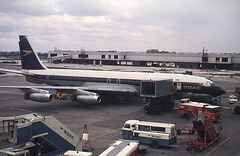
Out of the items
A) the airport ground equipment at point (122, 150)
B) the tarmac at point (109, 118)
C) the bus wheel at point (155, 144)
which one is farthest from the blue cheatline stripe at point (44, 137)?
the bus wheel at point (155, 144)

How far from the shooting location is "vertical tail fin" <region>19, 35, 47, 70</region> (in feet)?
158

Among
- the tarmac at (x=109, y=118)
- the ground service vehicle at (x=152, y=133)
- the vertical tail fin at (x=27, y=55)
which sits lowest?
the tarmac at (x=109, y=118)

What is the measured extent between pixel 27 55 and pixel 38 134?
38.6 m

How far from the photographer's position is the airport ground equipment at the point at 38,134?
43.5 ft

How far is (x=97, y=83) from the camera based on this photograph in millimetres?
44594

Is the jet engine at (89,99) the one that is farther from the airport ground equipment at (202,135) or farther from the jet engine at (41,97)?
the airport ground equipment at (202,135)

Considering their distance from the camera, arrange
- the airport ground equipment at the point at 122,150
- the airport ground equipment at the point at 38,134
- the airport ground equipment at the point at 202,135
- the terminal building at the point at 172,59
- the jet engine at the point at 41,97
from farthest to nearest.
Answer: the terminal building at the point at 172,59 → the jet engine at the point at 41,97 → the airport ground equipment at the point at 202,135 → the airport ground equipment at the point at 122,150 → the airport ground equipment at the point at 38,134

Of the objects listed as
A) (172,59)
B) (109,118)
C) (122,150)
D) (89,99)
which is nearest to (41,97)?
(89,99)

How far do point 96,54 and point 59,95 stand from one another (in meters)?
124

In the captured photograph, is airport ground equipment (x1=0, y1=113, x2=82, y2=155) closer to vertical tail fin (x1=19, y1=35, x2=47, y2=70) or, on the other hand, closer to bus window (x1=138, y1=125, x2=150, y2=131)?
bus window (x1=138, y1=125, x2=150, y2=131)

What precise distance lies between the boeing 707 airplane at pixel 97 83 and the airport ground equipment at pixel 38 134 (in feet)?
69.2

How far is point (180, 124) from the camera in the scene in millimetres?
30781

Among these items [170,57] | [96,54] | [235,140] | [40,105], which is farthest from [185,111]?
[96,54]

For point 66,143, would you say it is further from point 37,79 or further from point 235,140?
point 37,79
